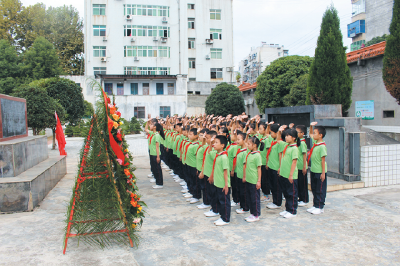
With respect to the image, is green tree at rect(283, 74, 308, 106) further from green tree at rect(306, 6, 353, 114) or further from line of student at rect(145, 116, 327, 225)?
line of student at rect(145, 116, 327, 225)

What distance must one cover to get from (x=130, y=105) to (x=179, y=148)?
70.2 feet

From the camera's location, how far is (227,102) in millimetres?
21062

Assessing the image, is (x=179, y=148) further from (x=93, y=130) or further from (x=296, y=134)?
(x=93, y=130)

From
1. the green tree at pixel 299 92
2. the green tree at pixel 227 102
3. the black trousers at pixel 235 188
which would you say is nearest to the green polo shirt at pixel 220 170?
the black trousers at pixel 235 188

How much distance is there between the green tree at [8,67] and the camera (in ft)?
84.7

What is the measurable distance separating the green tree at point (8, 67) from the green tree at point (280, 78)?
73.8 ft

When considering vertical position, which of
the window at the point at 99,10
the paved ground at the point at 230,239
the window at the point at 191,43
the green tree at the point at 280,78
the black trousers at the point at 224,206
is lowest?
the paved ground at the point at 230,239

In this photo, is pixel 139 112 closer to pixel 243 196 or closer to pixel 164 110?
pixel 164 110

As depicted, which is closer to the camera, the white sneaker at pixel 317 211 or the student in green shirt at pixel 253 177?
the student in green shirt at pixel 253 177

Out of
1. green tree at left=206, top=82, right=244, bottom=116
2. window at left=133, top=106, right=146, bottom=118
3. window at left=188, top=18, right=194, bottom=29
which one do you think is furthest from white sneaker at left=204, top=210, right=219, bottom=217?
window at left=188, top=18, right=194, bottom=29

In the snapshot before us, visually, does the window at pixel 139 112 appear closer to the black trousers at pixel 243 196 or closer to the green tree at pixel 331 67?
the green tree at pixel 331 67

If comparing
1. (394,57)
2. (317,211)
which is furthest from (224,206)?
(394,57)

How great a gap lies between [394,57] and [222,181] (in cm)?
656

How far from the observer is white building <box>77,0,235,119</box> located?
28.4 m
